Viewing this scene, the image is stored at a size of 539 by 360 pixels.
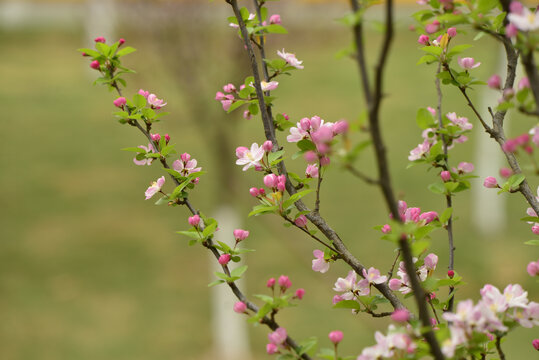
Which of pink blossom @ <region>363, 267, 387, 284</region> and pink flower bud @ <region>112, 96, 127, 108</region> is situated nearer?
pink blossom @ <region>363, 267, 387, 284</region>

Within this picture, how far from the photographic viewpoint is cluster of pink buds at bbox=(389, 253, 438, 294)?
3.64 ft

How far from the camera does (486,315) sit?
2.71ft

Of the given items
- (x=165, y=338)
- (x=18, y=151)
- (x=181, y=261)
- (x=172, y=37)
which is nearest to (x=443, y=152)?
(x=172, y=37)

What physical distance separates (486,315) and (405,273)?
0.90ft

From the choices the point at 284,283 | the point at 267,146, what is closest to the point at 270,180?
the point at 267,146

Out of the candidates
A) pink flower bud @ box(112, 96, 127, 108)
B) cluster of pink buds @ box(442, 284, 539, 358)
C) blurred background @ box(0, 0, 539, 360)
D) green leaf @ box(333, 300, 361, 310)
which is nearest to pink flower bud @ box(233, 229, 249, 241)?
green leaf @ box(333, 300, 361, 310)

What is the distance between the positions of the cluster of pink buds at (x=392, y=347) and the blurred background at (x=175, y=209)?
340 cm

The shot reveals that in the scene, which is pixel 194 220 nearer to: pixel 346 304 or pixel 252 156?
pixel 252 156

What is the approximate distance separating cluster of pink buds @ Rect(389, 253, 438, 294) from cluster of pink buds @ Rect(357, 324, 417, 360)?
0.24 meters

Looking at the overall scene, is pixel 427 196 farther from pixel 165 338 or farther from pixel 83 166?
pixel 83 166

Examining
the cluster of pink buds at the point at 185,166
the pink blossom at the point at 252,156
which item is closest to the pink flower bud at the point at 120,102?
the cluster of pink buds at the point at 185,166

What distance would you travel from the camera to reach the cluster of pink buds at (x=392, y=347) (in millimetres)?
813

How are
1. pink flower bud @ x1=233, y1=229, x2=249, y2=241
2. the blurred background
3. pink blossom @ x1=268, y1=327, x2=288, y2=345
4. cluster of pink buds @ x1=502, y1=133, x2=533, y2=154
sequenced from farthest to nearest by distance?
the blurred background → pink flower bud @ x1=233, y1=229, x2=249, y2=241 → pink blossom @ x1=268, y1=327, x2=288, y2=345 → cluster of pink buds @ x1=502, y1=133, x2=533, y2=154

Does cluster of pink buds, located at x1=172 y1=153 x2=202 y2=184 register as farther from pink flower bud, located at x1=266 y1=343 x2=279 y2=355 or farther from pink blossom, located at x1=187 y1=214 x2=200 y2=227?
pink flower bud, located at x1=266 y1=343 x2=279 y2=355
